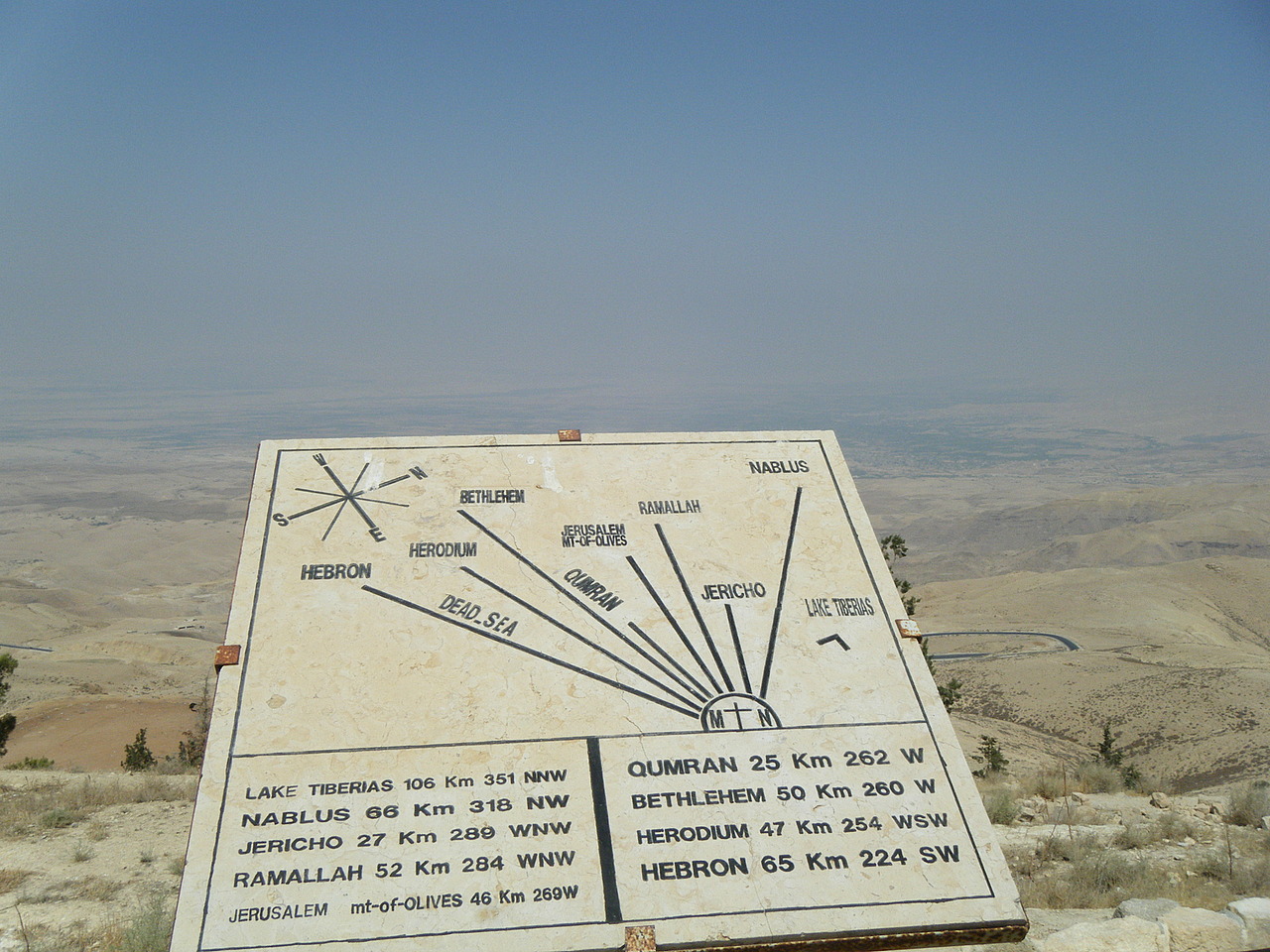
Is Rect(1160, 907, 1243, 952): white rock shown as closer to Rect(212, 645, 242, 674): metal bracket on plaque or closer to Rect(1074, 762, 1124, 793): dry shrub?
Rect(1074, 762, 1124, 793): dry shrub

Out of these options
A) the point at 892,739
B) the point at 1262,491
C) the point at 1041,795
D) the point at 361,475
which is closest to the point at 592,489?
the point at 361,475

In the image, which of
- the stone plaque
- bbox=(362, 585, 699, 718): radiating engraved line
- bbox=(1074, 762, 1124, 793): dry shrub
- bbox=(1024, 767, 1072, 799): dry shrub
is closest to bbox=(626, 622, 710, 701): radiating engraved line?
the stone plaque

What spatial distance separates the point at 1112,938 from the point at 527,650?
3435 mm

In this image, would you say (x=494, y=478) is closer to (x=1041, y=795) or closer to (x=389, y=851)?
(x=389, y=851)

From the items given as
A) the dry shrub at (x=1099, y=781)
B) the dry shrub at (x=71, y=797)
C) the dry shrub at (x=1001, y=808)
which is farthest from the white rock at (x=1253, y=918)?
the dry shrub at (x=71, y=797)

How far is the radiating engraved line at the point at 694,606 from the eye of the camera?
14.0 ft

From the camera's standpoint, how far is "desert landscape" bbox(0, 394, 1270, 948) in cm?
663

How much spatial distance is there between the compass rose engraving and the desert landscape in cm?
280

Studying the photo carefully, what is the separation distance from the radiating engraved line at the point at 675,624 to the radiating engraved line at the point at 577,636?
5.6 inches

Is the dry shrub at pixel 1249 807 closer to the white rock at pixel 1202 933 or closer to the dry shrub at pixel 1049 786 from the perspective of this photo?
the dry shrub at pixel 1049 786

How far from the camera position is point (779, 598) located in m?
4.64

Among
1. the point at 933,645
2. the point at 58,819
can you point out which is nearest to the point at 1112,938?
the point at 58,819

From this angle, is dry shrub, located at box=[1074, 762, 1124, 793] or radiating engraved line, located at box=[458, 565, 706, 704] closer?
radiating engraved line, located at box=[458, 565, 706, 704]

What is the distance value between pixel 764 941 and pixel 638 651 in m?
1.48
